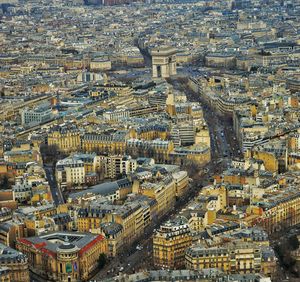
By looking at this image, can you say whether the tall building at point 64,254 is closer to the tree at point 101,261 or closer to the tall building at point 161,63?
the tree at point 101,261

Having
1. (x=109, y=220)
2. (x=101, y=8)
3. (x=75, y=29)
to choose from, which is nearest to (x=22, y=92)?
(x=109, y=220)

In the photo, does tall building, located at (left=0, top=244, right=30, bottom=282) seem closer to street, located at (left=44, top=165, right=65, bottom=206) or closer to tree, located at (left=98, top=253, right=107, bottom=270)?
tree, located at (left=98, top=253, right=107, bottom=270)

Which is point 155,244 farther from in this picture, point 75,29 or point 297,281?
point 75,29

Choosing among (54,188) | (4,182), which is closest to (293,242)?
(54,188)

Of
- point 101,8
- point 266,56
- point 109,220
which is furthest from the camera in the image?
point 101,8

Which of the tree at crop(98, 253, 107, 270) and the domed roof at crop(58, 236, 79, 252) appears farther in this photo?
the tree at crop(98, 253, 107, 270)

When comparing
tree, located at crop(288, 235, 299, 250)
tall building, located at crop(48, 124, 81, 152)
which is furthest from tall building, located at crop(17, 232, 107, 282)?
tall building, located at crop(48, 124, 81, 152)
